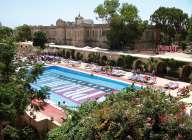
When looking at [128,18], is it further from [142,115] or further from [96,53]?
[142,115]

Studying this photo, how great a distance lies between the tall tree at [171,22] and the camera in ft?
190

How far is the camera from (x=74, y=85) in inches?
1135

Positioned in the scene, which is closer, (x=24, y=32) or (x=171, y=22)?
(x=171, y=22)

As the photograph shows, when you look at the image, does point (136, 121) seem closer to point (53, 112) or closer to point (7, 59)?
point (7, 59)

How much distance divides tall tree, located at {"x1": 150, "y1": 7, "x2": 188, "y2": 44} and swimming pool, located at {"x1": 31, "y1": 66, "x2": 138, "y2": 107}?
2945 cm

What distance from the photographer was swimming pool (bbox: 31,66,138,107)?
23.9 m

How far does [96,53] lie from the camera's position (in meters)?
39.6

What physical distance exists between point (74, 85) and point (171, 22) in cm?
3697

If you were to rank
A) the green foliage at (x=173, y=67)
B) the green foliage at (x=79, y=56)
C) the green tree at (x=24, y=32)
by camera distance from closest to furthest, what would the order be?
the green foliage at (x=173, y=67), the green foliage at (x=79, y=56), the green tree at (x=24, y=32)

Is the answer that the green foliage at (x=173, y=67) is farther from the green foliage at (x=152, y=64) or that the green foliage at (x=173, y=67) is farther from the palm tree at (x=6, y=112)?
the palm tree at (x=6, y=112)

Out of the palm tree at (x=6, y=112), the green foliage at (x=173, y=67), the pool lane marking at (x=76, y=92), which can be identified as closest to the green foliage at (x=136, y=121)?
the palm tree at (x=6, y=112)

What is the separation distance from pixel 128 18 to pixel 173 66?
16377 mm

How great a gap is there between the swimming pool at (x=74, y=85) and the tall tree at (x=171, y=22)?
2945 centimetres

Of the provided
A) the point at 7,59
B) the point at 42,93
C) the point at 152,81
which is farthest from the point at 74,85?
the point at 7,59
